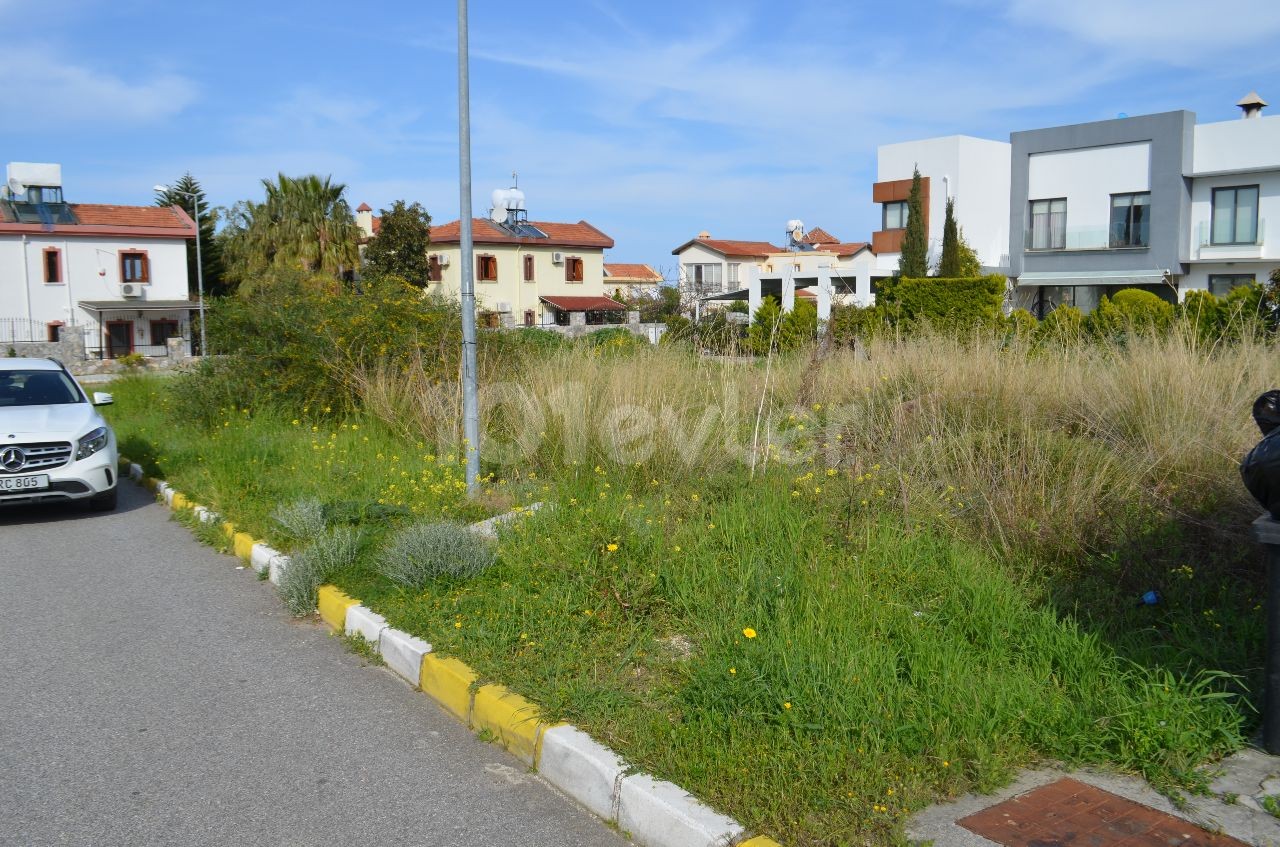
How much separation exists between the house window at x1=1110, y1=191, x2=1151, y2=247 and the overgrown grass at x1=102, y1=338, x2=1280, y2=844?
3020 cm

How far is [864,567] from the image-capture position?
566 centimetres

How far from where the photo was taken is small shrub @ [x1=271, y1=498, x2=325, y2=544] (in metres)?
7.77

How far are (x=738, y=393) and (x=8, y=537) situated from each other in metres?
7.00

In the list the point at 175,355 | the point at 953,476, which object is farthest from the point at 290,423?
the point at 175,355

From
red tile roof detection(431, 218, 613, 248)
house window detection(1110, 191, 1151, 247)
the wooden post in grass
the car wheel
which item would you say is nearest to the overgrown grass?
the wooden post in grass

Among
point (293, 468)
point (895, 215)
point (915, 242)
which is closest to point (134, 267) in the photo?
point (895, 215)

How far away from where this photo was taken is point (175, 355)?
125 feet

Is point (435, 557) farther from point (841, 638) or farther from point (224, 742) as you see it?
point (841, 638)

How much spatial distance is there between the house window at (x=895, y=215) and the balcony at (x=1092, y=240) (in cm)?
574

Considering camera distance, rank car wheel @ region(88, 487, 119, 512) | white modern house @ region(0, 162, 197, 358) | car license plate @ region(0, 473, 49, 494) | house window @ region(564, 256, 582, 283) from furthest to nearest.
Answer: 1. house window @ region(564, 256, 582, 283)
2. white modern house @ region(0, 162, 197, 358)
3. car wheel @ region(88, 487, 119, 512)
4. car license plate @ region(0, 473, 49, 494)

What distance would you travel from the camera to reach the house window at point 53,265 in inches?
1784

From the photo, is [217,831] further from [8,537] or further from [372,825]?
[8,537]

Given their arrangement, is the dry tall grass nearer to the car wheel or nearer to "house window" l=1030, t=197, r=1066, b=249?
the car wheel

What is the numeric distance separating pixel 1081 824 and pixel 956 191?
39.0m
